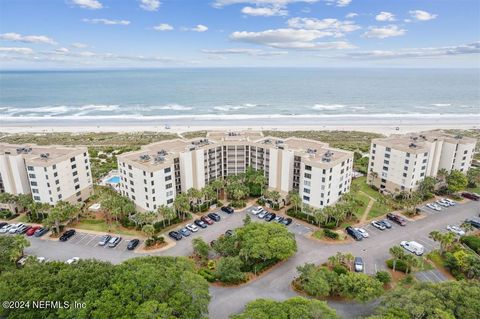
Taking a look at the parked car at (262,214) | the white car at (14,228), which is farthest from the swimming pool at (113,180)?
the parked car at (262,214)

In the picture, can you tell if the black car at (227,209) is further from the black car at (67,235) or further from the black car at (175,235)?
the black car at (67,235)

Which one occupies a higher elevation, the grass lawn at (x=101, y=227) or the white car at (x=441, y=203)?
the white car at (x=441, y=203)

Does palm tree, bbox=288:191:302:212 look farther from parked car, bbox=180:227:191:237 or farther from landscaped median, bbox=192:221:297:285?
parked car, bbox=180:227:191:237

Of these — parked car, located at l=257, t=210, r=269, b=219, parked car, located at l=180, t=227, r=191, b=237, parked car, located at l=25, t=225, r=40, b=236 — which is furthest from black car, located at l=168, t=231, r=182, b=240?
parked car, located at l=25, t=225, r=40, b=236

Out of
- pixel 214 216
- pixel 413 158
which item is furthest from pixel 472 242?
pixel 214 216

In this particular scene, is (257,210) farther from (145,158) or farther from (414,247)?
(414,247)
